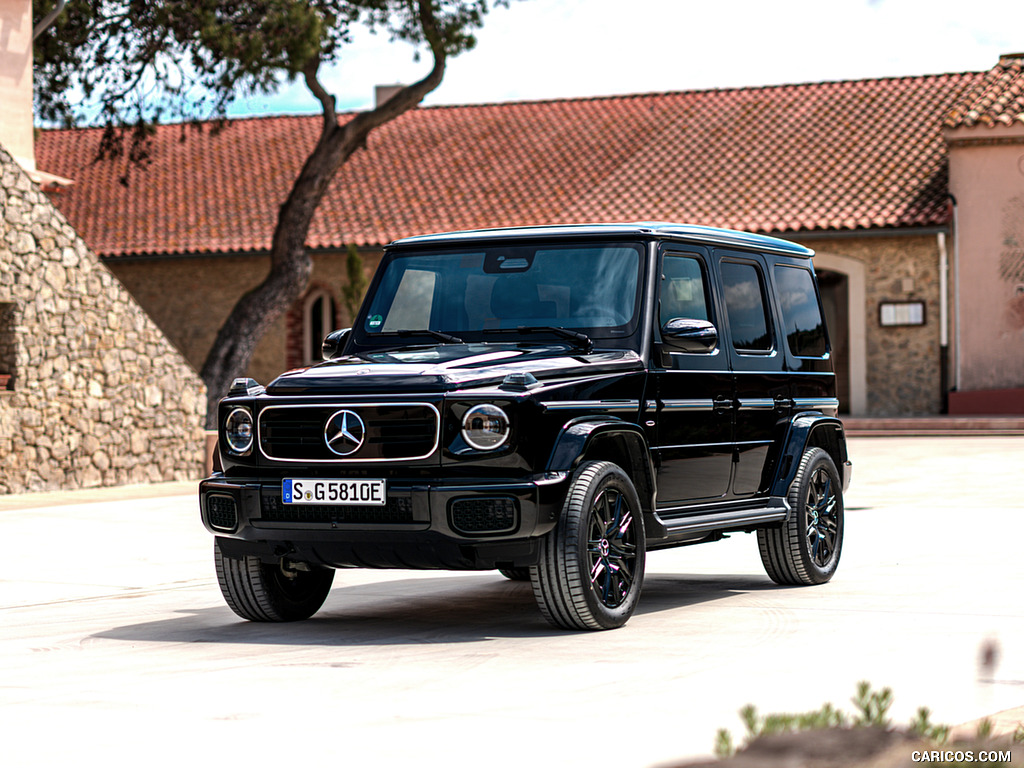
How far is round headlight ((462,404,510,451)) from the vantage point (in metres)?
6.86

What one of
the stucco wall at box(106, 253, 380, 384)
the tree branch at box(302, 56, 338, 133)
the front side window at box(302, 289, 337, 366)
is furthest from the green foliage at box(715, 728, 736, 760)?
the front side window at box(302, 289, 337, 366)

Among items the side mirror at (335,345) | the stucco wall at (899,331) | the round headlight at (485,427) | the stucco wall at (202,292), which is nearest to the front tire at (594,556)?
the round headlight at (485,427)

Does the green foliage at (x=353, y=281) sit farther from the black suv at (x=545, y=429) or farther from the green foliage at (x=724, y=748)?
the green foliage at (x=724, y=748)

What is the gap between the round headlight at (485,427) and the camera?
6.86m

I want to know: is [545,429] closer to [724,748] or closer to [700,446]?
[700,446]

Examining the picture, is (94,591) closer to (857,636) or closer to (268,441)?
(268,441)

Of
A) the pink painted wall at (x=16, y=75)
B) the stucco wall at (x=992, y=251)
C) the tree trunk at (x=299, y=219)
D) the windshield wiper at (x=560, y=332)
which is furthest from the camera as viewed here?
the stucco wall at (x=992, y=251)

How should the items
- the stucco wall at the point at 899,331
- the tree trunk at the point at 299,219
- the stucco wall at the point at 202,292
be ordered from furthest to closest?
1. the stucco wall at the point at 202,292
2. the stucco wall at the point at 899,331
3. the tree trunk at the point at 299,219

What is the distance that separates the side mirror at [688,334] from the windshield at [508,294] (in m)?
0.20

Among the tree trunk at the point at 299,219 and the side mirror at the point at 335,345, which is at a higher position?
the tree trunk at the point at 299,219

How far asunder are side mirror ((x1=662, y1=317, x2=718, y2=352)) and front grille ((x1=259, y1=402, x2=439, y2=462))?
60.1 inches

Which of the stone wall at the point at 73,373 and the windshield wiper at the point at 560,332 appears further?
the stone wall at the point at 73,373

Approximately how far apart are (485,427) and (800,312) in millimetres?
3319

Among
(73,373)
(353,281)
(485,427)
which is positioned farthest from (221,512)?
(353,281)
